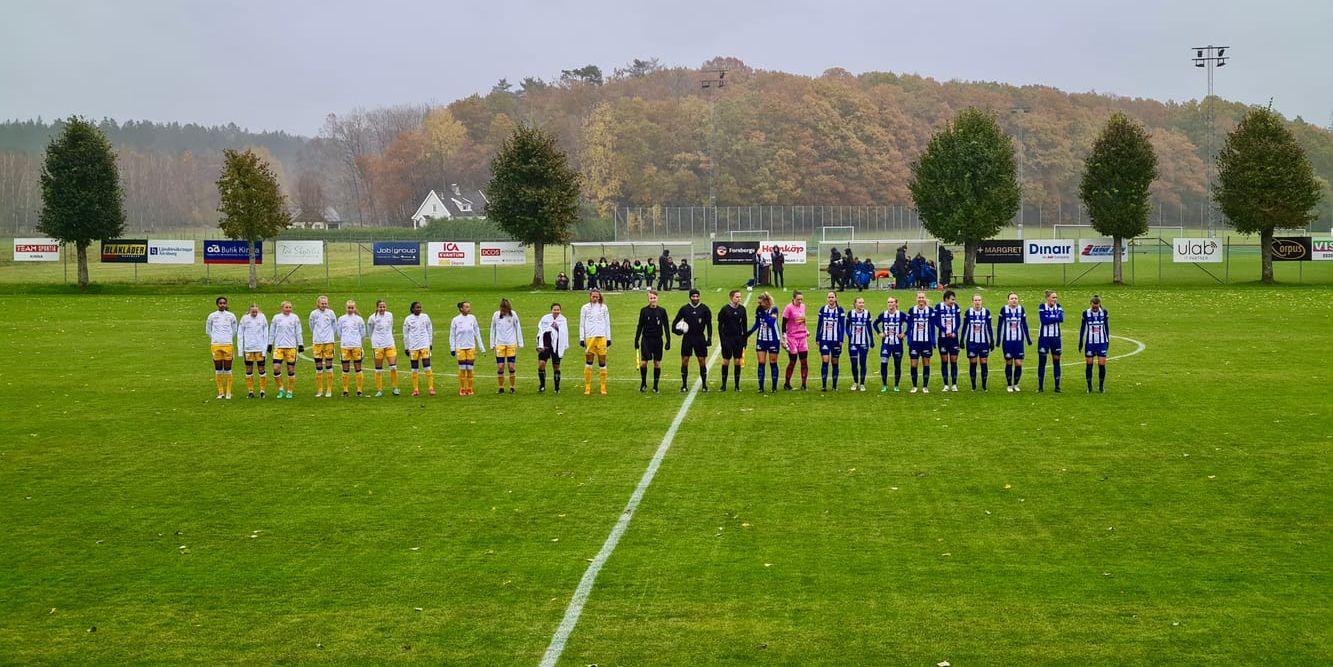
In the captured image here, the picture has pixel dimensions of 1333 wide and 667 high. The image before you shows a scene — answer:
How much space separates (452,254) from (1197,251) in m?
38.4

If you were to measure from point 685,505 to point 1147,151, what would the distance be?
54013 millimetres

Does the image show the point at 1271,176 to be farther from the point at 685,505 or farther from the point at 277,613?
the point at 277,613

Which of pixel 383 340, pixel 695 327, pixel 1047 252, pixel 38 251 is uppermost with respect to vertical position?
pixel 38 251

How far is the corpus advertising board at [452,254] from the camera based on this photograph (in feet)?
214

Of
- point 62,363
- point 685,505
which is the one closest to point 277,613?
point 685,505

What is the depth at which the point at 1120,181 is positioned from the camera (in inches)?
2410

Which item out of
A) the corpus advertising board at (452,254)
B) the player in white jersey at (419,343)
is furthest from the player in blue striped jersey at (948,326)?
the corpus advertising board at (452,254)

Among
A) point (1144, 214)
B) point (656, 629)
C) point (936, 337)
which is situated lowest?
point (656, 629)

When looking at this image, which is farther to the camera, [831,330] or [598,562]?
[831,330]

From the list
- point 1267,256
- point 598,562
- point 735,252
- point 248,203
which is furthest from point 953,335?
point 248,203

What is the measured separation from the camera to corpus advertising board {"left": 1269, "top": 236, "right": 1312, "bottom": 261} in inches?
2438

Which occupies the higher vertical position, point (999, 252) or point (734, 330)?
point (999, 252)

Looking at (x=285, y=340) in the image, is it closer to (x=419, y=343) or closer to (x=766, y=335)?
(x=419, y=343)

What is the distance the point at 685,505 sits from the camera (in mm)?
13891
